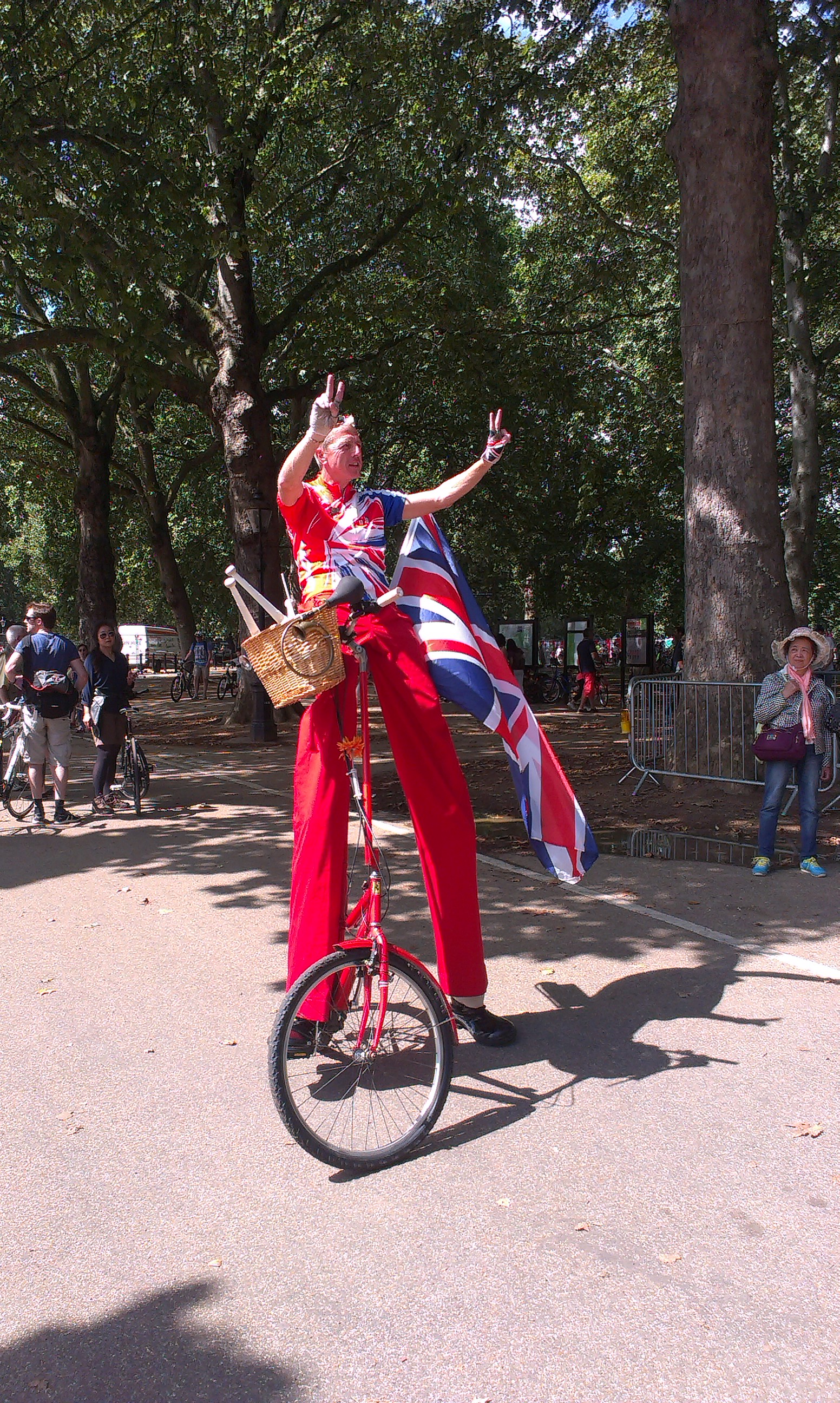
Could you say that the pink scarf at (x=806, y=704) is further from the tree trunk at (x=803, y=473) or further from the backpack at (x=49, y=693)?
the tree trunk at (x=803, y=473)

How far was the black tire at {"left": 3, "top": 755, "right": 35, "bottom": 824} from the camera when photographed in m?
10.0

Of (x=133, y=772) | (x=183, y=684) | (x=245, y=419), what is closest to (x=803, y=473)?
(x=245, y=419)

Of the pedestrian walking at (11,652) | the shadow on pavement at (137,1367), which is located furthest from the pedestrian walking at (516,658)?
the shadow on pavement at (137,1367)

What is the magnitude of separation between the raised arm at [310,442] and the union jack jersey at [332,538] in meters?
0.08

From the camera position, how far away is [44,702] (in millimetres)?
9898

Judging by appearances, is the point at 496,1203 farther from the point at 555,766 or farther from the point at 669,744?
the point at 669,744

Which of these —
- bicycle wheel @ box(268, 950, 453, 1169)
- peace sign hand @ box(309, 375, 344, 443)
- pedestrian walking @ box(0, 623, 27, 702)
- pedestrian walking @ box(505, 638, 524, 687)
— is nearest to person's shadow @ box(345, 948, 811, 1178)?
bicycle wheel @ box(268, 950, 453, 1169)

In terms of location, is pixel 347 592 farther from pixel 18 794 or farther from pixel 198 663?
pixel 198 663

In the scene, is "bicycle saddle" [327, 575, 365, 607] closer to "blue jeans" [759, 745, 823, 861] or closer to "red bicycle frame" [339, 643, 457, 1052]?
"red bicycle frame" [339, 643, 457, 1052]

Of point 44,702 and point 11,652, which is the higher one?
point 11,652

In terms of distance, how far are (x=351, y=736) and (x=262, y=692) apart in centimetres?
1241

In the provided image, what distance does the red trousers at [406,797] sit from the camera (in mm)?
3771

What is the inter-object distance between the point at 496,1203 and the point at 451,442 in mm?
24502

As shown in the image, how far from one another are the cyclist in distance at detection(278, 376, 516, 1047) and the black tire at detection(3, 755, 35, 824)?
695 centimetres
